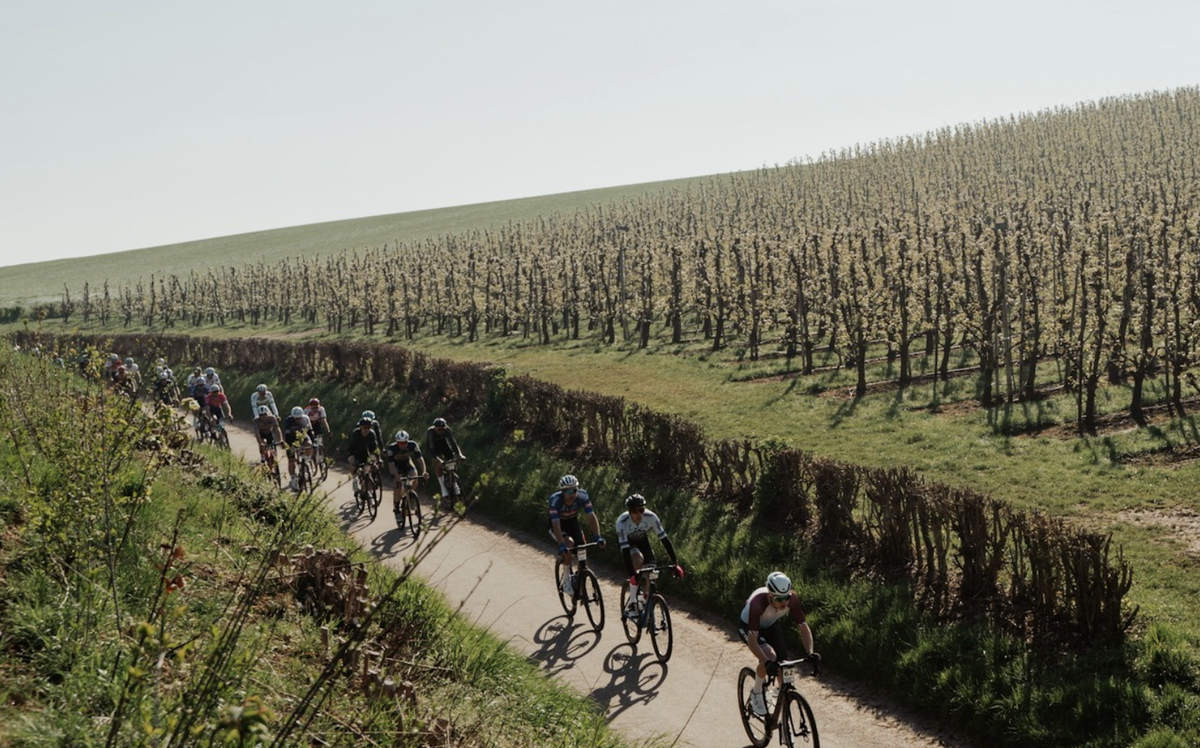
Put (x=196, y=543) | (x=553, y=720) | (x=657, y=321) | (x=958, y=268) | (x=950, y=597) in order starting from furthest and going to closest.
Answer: (x=657, y=321) < (x=958, y=268) < (x=950, y=597) < (x=196, y=543) < (x=553, y=720)

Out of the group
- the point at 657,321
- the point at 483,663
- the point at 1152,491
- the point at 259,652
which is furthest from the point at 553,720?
the point at 657,321

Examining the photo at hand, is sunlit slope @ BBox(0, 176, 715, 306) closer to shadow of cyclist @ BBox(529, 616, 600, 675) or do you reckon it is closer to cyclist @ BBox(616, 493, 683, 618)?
shadow of cyclist @ BBox(529, 616, 600, 675)

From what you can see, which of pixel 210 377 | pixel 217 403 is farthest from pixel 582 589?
pixel 210 377

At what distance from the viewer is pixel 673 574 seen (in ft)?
40.1

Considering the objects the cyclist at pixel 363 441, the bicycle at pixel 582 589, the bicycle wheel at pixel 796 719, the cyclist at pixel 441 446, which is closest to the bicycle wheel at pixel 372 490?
the cyclist at pixel 363 441

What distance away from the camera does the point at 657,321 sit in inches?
2319

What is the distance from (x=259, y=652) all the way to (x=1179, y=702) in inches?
354

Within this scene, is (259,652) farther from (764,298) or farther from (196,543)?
(764,298)

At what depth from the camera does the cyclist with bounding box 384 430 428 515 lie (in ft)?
Result: 61.8

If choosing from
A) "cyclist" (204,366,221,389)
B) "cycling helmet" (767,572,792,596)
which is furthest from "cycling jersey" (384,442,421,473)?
"cycling helmet" (767,572,792,596)

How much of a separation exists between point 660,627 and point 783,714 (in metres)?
3.19

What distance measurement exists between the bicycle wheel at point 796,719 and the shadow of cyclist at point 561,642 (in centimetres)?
366

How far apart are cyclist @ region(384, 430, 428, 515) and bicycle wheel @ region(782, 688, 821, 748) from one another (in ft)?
34.4

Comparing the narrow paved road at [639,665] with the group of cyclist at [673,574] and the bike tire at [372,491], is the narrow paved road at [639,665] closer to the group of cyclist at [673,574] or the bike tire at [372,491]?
the group of cyclist at [673,574]
